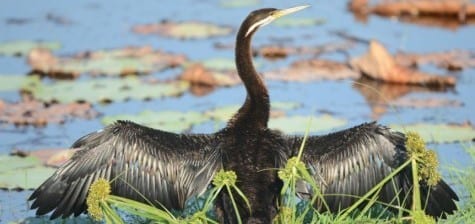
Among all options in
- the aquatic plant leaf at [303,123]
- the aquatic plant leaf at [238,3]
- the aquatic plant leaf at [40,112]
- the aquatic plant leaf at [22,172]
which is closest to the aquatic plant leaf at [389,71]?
the aquatic plant leaf at [303,123]

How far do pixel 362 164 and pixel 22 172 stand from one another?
281cm

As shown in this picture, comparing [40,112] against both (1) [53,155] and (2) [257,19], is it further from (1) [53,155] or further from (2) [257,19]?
(2) [257,19]

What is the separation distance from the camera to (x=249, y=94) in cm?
794

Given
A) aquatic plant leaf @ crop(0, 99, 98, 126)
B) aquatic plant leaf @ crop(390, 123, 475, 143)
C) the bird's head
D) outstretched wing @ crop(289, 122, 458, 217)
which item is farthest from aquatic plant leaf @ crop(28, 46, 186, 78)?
outstretched wing @ crop(289, 122, 458, 217)

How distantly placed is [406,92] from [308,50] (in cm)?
179

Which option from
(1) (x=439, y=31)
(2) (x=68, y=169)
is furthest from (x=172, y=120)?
(1) (x=439, y=31)

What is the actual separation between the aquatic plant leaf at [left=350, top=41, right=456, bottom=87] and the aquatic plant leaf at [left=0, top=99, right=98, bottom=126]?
9.07 ft

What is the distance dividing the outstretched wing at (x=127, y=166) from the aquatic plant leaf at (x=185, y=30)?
22.3ft

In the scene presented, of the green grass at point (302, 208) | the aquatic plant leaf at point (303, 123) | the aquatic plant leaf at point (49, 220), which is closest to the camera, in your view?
the green grass at point (302, 208)

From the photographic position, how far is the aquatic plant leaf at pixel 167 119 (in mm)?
10516

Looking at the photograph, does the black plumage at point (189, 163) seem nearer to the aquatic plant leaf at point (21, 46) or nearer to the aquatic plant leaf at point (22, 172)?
the aquatic plant leaf at point (22, 172)

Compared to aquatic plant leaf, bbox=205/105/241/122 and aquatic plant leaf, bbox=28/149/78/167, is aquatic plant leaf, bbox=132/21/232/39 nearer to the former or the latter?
aquatic plant leaf, bbox=205/105/241/122

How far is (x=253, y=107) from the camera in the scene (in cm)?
783

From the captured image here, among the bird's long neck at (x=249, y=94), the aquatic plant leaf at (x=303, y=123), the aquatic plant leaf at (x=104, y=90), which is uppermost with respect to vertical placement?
the bird's long neck at (x=249, y=94)
